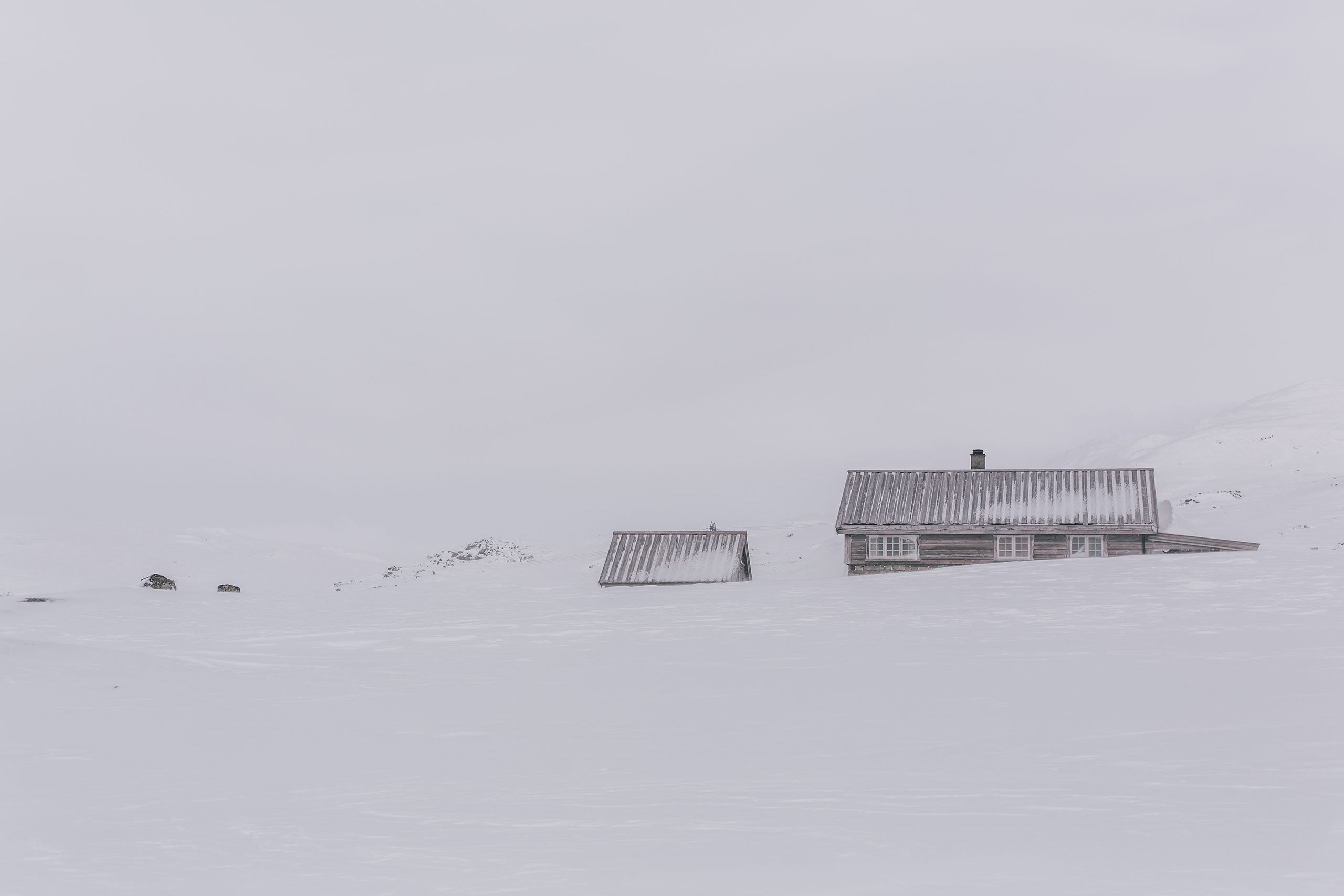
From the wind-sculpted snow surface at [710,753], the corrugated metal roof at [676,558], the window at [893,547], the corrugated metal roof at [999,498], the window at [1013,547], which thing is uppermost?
the corrugated metal roof at [999,498]

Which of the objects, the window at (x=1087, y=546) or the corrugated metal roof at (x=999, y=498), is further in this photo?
the corrugated metal roof at (x=999, y=498)

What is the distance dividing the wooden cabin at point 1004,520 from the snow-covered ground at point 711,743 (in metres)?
6.27

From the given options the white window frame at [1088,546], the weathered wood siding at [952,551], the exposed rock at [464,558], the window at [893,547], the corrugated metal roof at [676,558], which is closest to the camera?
the white window frame at [1088,546]

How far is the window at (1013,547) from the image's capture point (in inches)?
1534

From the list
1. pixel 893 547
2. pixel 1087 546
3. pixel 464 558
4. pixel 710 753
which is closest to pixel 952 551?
pixel 893 547

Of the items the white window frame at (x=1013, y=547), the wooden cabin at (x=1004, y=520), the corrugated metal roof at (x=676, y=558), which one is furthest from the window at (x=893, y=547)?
the corrugated metal roof at (x=676, y=558)

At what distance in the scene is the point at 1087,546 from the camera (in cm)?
3850

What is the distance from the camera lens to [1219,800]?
31.9ft

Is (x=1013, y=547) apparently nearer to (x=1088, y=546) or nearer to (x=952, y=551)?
(x=952, y=551)

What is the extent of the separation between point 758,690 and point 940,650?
506 centimetres

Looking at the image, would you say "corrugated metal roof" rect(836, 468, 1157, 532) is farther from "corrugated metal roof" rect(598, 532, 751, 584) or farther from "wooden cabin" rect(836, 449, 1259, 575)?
"corrugated metal roof" rect(598, 532, 751, 584)

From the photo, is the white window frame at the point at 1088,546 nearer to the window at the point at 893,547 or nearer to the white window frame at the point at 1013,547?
the white window frame at the point at 1013,547

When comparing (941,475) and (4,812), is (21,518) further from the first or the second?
(4,812)

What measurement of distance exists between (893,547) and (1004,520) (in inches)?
162
